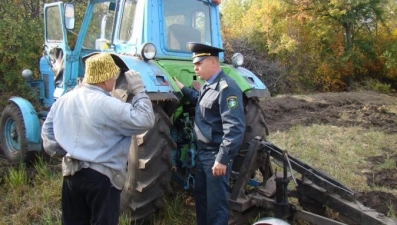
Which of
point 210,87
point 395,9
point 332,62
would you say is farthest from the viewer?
point 395,9

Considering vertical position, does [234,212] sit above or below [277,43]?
below

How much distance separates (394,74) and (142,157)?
2068 cm

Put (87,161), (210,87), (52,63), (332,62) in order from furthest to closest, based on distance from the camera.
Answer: (332,62) → (52,63) → (210,87) → (87,161)

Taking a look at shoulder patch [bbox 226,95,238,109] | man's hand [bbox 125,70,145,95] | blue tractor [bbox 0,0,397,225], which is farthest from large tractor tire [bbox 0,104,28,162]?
shoulder patch [bbox 226,95,238,109]

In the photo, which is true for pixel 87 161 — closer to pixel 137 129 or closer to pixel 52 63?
pixel 137 129

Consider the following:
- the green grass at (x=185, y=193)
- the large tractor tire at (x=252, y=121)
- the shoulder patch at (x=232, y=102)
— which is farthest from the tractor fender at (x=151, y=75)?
the green grass at (x=185, y=193)

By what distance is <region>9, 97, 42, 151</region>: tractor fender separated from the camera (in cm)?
536

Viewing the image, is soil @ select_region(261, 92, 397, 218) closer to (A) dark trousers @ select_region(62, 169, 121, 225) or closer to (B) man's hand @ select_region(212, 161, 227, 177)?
(B) man's hand @ select_region(212, 161, 227, 177)

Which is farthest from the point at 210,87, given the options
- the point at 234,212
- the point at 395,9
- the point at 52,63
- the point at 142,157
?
the point at 395,9

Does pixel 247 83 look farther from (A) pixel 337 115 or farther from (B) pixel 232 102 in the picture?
(A) pixel 337 115

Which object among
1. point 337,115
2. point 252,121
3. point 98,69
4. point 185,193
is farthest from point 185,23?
point 337,115

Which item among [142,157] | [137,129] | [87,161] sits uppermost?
[137,129]

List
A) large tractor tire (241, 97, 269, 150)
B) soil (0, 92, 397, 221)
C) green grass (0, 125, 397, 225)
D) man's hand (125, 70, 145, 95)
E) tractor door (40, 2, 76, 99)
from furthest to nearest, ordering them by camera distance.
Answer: soil (0, 92, 397, 221) < tractor door (40, 2, 76, 99) < large tractor tire (241, 97, 269, 150) < green grass (0, 125, 397, 225) < man's hand (125, 70, 145, 95)

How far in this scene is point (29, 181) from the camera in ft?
15.6
